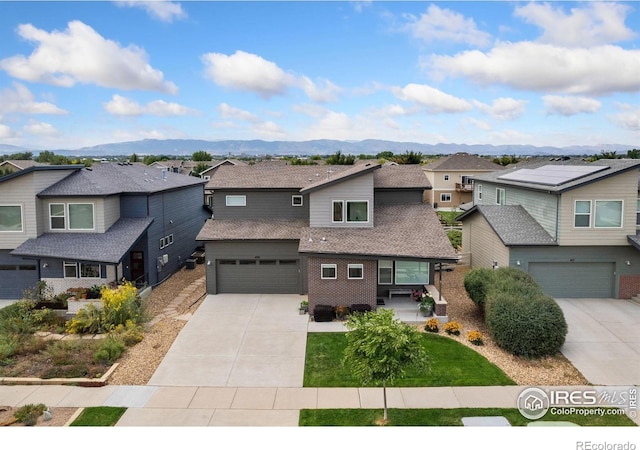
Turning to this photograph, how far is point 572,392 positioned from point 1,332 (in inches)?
745

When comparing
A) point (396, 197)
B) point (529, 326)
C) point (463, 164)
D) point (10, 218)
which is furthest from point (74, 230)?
point (463, 164)

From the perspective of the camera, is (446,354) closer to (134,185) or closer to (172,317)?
(172,317)

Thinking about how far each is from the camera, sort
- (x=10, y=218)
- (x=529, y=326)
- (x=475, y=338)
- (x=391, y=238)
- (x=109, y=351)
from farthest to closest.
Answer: (x=10, y=218), (x=391, y=238), (x=475, y=338), (x=109, y=351), (x=529, y=326)

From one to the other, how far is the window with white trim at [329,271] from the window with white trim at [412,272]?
11.2ft

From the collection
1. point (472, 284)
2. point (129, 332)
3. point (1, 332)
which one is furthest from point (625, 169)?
point (1, 332)

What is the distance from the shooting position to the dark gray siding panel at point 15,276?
75.9 feet

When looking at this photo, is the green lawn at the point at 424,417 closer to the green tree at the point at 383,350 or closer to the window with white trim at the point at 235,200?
the green tree at the point at 383,350

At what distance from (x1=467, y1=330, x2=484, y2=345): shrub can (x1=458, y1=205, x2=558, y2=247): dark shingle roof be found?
20.6ft

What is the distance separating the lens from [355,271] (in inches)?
802

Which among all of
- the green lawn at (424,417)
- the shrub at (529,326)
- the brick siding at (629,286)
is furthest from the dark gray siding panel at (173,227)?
the brick siding at (629,286)

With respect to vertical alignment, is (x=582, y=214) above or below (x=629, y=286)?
above

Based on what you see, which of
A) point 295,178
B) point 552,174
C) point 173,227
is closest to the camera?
point 552,174

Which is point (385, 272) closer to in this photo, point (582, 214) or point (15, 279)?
point (582, 214)

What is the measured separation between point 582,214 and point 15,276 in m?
26.3
